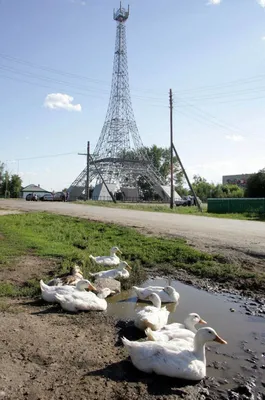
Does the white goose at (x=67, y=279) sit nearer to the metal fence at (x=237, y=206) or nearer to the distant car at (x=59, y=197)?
the metal fence at (x=237, y=206)

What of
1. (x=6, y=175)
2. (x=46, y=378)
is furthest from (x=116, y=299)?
(x=6, y=175)

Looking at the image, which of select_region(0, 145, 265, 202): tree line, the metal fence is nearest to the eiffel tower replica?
select_region(0, 145, 265, 202): tree line

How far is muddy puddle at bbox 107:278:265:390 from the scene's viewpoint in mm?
4883

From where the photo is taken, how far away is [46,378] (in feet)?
14.2

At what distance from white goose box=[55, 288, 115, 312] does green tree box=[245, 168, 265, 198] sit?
3925cm

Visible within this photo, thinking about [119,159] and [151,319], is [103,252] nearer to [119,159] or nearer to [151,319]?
[151,319]

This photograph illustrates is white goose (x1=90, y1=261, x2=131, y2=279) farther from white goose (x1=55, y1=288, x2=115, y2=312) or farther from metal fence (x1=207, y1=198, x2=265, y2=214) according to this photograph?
metal fence (x1=207, y1=198, x2=265, y2=214)

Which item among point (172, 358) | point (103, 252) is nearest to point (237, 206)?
point (103, 252)

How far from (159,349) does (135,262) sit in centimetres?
616

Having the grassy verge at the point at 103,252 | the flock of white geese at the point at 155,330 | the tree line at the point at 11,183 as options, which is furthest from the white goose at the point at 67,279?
the tree line at the point at 11,183

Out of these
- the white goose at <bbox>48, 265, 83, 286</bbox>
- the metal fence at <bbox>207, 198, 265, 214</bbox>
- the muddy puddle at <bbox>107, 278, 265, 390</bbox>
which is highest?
the metal fence at <bbox>207, 198, 265, 214</bbox>

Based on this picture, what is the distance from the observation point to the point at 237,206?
32.1 metres

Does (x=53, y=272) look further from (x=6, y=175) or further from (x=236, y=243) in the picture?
(x=6, y=175)

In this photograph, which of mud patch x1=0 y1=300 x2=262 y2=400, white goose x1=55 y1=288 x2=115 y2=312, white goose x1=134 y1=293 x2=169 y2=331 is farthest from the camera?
white goose x1=55 y1=288 x2=115 y2=312
